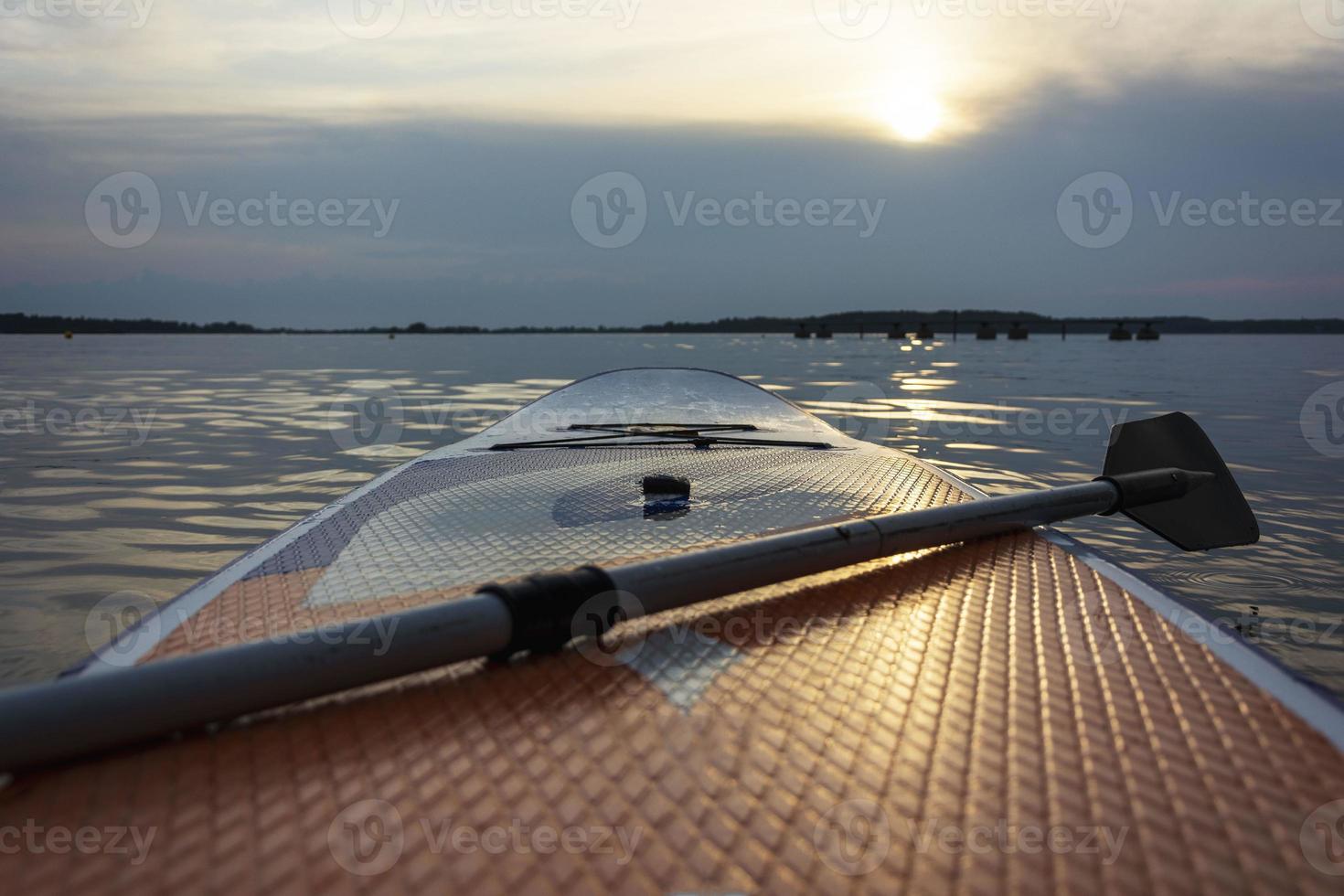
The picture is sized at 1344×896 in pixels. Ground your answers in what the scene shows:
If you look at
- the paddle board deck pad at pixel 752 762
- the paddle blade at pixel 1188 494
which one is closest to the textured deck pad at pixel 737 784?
the paddle board deck pad at pixel 752 762

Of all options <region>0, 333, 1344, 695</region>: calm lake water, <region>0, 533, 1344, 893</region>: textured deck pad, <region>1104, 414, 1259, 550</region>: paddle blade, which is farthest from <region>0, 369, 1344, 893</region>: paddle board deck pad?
<region>1104, 414, 1259, 550</region>: paddle blade

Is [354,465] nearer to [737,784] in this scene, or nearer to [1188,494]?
[1188,494]

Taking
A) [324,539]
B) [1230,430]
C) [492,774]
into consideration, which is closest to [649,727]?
[492,774]

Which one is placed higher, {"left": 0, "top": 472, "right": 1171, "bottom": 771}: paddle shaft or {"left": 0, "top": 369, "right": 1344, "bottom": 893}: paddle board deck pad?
{"left": 0, "top": 472, "right": 1171, "bottom": 771}: paddle shaft

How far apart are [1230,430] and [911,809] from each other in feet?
36.0

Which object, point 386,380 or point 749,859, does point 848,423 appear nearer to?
point 749,859

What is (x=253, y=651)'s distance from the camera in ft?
3.58

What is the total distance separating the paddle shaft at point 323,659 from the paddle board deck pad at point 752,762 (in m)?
0.05

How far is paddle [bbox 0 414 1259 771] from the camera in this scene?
0.98 meters

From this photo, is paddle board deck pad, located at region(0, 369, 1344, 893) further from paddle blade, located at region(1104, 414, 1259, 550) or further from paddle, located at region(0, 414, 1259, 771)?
paddle blade, located at region(1104, 414, 1259, 550)

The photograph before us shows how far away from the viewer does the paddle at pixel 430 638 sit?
975 mm

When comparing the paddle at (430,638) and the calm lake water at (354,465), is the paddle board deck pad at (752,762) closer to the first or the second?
the paddle at (430,638)

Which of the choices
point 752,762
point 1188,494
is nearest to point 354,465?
point 1188,494

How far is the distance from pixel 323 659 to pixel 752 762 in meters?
0.62
